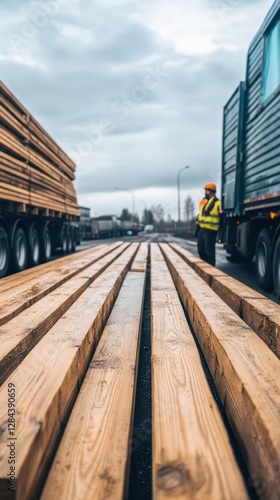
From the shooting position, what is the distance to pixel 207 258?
807cm

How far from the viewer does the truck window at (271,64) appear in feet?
18.2

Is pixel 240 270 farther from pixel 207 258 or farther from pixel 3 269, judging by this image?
pixel 3 269

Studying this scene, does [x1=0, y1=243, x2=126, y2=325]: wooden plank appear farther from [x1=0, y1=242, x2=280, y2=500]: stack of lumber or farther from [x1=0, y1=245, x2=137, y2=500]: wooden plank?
[x1=0, y1=245, x2=137, y2=500]: wooden plank

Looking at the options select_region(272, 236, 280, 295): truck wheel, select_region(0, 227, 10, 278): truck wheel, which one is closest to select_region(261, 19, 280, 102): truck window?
select_region(272, 236, 280, 295): truck wheel

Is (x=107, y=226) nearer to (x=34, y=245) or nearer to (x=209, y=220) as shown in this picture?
(x=34, y=245)

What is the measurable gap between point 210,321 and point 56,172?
35.4 feet

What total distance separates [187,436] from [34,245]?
8907mm

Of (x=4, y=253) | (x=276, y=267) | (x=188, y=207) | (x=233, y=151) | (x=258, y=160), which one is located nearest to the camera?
(x=276, y=267)

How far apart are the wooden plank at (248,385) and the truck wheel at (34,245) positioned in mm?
7192

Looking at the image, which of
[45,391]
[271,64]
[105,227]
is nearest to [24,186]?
[271,64]

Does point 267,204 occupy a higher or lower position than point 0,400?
higher

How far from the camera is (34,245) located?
977 centimetres

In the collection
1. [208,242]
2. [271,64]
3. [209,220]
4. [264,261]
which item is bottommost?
[264,261]

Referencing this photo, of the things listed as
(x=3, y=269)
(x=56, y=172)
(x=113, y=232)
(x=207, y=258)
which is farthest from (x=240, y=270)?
(x=113, y=232)
